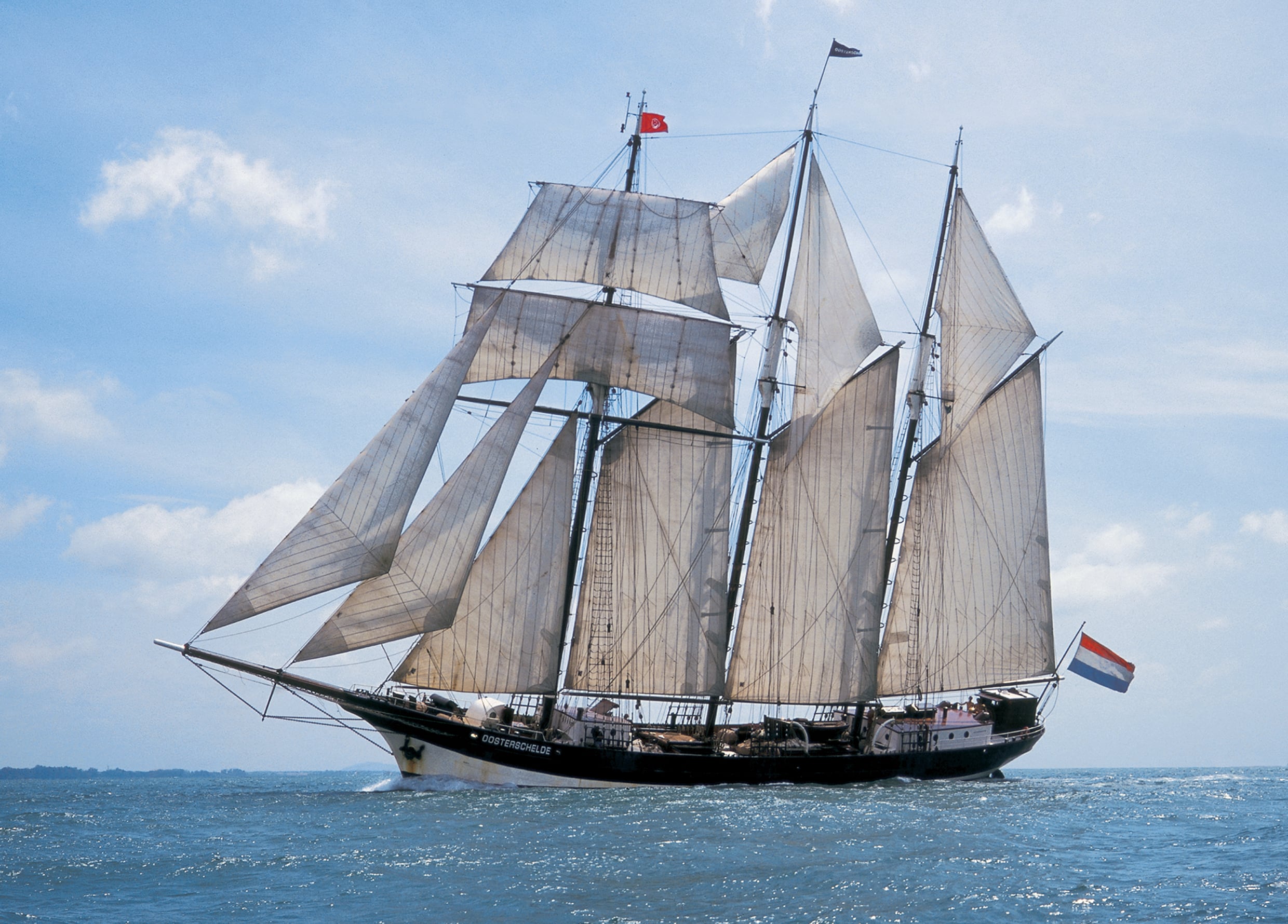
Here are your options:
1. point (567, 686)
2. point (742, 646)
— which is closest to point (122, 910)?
point (567, 686)

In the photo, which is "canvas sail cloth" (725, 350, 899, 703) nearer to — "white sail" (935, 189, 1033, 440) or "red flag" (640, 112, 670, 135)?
"white sail" (935, 189, 1033, 440)

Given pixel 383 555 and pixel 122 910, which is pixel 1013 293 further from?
pixel 122 910

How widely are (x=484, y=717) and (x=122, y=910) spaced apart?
2089 cm

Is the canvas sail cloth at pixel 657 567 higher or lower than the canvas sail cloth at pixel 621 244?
lower

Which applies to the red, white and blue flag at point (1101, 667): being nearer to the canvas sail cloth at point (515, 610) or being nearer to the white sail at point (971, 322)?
the white sail at point (971, 322)

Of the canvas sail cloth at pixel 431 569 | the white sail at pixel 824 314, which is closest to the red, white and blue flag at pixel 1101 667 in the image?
the white sail at pixel 824 314

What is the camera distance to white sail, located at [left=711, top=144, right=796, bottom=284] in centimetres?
5181

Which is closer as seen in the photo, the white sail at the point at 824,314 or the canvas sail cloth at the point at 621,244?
the canvas sail cloth at the point at 621,244

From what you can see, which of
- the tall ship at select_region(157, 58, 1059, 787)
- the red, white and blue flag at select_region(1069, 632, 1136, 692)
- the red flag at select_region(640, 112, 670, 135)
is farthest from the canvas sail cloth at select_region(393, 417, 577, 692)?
the red, white and blue flag at select_region(1069, 632, 1136, 692)

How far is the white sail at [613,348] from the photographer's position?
47875mm

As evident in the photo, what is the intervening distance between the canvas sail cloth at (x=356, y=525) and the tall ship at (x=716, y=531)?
0.53m

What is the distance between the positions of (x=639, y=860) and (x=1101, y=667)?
3300 cm

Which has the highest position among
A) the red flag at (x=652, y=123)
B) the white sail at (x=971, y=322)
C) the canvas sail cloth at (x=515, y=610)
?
the red flag at (x=652, y=123)

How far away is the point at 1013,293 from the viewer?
55000 millimetres
